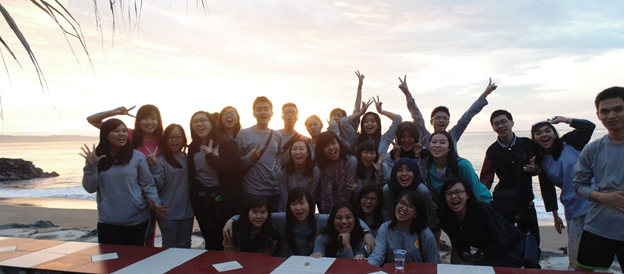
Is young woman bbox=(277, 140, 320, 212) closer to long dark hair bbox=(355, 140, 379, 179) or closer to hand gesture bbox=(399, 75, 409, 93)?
long dark hair bbox=(355, 140, 379, 179)

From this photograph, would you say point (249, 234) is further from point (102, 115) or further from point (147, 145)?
point (102, 115)

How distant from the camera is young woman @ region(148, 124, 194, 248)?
3.91m

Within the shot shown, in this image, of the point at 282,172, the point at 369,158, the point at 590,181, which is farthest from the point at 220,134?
the point at 590,181

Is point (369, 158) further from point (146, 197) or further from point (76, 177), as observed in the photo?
point (76, 177)

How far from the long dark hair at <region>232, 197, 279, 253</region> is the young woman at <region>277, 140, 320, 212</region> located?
50 cm

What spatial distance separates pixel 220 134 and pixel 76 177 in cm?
1860

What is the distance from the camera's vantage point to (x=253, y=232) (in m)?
3.67

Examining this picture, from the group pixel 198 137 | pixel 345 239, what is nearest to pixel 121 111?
pixel 198 137

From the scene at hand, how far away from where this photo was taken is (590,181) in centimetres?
288

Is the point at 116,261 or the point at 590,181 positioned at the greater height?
the point at 590,181

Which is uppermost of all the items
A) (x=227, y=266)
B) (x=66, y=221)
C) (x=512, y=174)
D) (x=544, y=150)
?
(x=544, y=150)

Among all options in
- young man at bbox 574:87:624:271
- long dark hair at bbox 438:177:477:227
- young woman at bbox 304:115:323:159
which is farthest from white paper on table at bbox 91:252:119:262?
young man at bbox 574:87:624:271

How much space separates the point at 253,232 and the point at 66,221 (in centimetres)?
702

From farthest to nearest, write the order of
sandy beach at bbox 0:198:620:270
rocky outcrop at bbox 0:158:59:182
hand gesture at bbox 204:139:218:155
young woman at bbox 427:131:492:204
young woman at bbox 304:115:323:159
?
rocky outcrop at bbox 0:158:59:182, sandy beach at bbox 0:198:620:270, young woman at bbox 304:115:323:159, hand gesture at bbox 204:139:218:155, young woman at bbox 427:131:492:204
